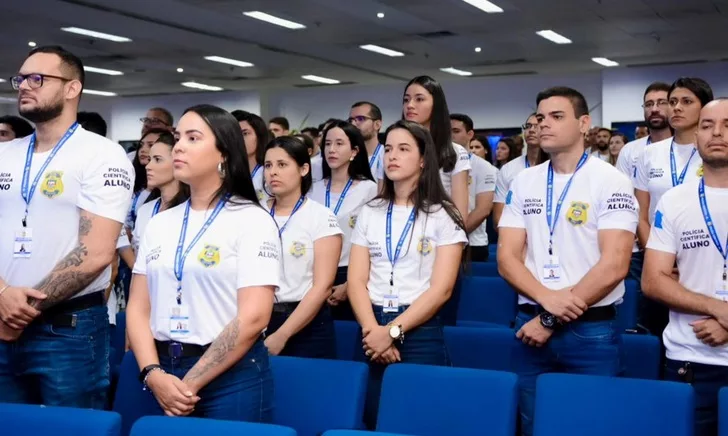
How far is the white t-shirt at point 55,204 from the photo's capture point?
8.81 feet

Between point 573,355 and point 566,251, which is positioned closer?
point 573,355

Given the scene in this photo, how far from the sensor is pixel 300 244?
356cm

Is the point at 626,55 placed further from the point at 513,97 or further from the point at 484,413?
the point at 484,413

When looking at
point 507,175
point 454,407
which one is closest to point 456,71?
point 507,175

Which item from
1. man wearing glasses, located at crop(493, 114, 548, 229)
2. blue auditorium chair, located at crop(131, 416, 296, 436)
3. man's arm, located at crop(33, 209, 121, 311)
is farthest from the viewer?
man wearing glasses, located at crop(493, 114, 548, 229)

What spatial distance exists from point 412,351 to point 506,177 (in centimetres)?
298

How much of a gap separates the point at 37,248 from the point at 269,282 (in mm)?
892

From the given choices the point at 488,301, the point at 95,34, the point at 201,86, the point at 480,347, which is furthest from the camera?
the point at 201,86

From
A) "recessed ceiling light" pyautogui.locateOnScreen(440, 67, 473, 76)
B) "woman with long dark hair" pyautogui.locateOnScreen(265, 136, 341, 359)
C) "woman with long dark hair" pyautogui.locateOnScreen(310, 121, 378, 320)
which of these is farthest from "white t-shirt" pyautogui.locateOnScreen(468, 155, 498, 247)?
"recessed ceiling light" pyautogui.locateOnScreen(440, 67, 473, 76)

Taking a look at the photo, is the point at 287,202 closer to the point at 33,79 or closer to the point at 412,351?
the point at 412,351

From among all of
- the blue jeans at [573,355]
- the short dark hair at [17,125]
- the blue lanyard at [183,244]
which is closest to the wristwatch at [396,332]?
the blue jeans at [573,355]

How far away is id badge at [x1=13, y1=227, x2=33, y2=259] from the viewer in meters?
2.68

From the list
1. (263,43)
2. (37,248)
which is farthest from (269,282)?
(263,43)

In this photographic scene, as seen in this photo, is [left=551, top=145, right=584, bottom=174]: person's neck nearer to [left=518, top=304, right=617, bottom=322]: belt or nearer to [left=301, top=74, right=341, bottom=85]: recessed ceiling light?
[left=518, top=304, right=617, bottom=322]: belt
